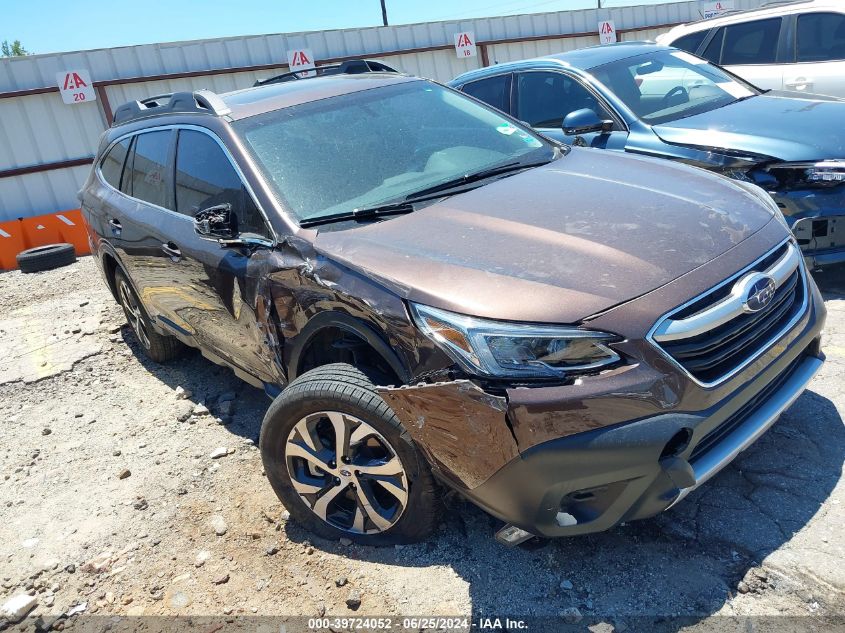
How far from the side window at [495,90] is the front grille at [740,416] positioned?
406cm

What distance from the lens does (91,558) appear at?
125 inches

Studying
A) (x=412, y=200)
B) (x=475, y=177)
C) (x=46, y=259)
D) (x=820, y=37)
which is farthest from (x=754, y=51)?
(x=46, y=259)

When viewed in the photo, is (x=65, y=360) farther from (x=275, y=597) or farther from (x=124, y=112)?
(x=275, y=597)

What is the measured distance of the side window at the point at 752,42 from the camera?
7062 mm

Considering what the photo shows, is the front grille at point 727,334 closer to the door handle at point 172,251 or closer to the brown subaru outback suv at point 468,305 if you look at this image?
the brown subaru outback suv at point 468,305

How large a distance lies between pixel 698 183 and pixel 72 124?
11676 millimetres

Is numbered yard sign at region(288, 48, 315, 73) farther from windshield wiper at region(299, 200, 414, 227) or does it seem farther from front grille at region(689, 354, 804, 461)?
front grille at region(689, 354, 804, 461)

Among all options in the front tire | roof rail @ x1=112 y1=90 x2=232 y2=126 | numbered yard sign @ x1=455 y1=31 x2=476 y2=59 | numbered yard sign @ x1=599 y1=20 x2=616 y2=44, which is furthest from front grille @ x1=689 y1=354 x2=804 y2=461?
numbered yard sign @ x1=599 y1=20 x2=616 y2=44

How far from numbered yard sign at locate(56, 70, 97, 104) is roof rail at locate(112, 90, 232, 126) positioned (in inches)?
310

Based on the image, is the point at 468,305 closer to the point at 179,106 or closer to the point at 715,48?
the point at 179,106

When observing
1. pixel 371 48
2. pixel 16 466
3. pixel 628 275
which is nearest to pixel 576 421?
pixel 628 275

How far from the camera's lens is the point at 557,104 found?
579 cm

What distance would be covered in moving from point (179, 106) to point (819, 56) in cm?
611

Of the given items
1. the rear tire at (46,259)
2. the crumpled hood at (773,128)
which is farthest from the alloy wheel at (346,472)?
the rear tire at (46,259)
